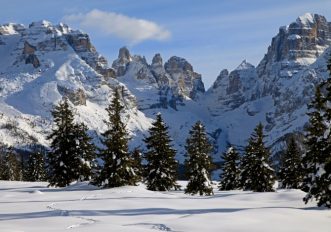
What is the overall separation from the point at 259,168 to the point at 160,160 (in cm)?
1155

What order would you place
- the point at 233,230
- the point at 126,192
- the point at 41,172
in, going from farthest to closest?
the point at 41,172, the point at 126,192, the point at 233,230

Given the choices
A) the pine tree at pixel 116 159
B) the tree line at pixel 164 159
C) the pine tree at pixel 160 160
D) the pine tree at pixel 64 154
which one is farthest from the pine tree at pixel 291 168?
the pine tree at pixel 116 159

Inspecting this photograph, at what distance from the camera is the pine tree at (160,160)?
4937cm

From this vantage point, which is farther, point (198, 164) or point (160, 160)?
point (160, 160)

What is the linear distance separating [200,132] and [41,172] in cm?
4885

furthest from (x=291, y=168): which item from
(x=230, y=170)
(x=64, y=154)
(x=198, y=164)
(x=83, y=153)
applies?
(x=64, y=154)

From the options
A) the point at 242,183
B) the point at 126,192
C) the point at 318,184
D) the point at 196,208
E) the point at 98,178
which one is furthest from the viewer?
the point at 242,183

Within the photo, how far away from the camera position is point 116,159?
41344mm

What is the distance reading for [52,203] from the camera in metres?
27.7

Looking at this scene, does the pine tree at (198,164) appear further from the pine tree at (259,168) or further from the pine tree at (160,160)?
the pine tree at (259,168)

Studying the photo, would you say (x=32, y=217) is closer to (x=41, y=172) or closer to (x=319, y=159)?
(x=319, y=159)

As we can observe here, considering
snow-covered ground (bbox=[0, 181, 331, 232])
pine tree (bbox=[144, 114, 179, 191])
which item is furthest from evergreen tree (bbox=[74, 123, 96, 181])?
snow-covered ground (bbox=[0, 181, 331, 232])

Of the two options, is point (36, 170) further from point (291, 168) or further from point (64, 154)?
point (291, 168)

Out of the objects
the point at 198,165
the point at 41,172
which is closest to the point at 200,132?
the point at 198,165
